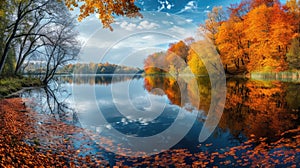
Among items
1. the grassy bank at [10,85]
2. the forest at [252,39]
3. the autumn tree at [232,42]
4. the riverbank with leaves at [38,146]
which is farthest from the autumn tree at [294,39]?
the grassy bank at [10,85]

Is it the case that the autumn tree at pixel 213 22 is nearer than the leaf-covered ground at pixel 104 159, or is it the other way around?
the leaf-covered ground at pixel 104 159

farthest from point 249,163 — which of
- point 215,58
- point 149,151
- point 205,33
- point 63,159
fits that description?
point 205,33

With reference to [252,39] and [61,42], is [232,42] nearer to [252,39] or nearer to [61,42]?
[252,39]

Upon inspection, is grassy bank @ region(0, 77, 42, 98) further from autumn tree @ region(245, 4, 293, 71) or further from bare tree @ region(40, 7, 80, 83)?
autumn tree @ region(245, 4, 293, 71)

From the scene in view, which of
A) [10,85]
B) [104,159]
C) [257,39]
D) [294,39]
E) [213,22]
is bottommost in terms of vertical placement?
[104,159]

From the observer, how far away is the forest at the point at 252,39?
32.2 meters

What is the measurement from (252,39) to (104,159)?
3581 centimetres

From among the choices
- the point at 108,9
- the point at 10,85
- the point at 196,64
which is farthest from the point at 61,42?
the point at 196,64

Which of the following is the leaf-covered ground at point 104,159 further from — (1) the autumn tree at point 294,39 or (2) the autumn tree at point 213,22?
(2) the autumn tree at point 213,22

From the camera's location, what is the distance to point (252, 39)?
35.3 meters

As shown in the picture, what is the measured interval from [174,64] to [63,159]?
49601 mm

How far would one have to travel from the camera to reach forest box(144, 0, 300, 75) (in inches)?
1267

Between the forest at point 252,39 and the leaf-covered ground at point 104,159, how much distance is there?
1060 inches

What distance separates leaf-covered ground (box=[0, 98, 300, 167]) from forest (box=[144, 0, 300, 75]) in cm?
2693
